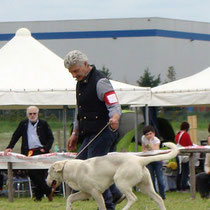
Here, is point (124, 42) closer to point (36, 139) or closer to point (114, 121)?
point (36, 139)

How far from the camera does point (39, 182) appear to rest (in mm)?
10789

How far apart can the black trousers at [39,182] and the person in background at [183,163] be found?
113 inches

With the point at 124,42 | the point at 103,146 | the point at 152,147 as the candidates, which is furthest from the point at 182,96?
the point at 124,42

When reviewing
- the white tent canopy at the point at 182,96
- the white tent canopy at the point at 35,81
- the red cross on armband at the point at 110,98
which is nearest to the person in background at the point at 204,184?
the white tent canopy at the point at 35,81

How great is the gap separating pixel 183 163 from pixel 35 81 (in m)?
3.05

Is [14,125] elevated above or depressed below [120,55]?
below

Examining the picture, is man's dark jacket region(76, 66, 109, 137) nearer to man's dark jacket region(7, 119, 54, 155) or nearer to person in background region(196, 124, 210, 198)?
person in background region(196, 124, 210, 198)

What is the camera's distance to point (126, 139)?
13695 millimetres

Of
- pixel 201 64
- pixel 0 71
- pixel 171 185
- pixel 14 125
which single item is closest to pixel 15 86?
pixel 0 71

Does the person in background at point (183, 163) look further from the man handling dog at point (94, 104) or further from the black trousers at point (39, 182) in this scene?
the man handling dog at point (94, 104)

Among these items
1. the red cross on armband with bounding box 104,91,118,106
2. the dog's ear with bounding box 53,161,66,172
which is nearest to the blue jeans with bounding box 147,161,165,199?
the dog's ear with bounding box 53,161,66,172

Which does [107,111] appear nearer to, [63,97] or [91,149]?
[91,149]

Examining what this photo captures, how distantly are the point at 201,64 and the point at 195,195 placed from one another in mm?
20518

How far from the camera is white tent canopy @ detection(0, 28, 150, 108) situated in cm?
1230
